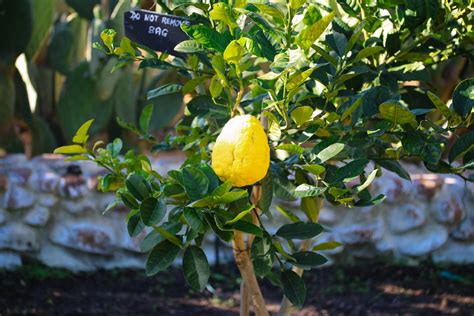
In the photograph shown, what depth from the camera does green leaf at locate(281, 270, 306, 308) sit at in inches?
44.2

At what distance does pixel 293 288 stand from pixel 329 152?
267 mm

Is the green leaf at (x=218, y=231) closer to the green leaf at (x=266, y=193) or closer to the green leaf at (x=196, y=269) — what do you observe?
the green leaf at (x=196, y=269)

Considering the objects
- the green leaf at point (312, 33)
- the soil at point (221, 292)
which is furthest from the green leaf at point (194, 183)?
the soil at point (221, 292)

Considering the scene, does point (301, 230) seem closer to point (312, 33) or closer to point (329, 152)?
point (329, 152)

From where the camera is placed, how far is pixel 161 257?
100 centimetres

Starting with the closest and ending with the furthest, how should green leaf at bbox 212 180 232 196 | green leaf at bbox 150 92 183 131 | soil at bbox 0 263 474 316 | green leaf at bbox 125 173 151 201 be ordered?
green leaf at bbox 212 180 232 196
green leaf at bbox 125 173 151 201
soil at bbox 0 263 474 316
green leaf at bbox 150 92 183 131

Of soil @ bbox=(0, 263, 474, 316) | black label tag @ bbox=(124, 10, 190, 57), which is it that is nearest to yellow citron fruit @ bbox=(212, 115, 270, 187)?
black label tag @ bbox=(124, 10, 190, 57)

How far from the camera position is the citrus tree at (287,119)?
0.93 metres

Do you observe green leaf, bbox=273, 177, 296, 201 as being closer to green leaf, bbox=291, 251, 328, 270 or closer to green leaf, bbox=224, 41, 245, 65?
green leaf, bbox=291, 251, 328, 270

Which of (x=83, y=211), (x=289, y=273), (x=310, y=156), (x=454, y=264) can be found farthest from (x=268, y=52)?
(x=454, y=264)

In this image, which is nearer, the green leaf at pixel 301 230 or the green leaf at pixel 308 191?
the green leaf at pixel 308 191

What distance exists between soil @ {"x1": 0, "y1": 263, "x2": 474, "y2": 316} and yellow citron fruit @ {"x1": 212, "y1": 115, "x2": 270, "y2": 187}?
4.49 feet

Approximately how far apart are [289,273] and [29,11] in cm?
186

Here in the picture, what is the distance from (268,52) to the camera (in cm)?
95
